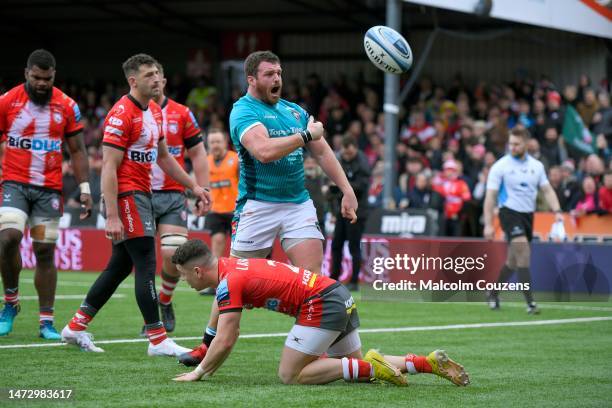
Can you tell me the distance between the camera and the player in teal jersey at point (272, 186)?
8438mm

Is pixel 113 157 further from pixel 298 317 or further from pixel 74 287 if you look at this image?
pixel 74 287

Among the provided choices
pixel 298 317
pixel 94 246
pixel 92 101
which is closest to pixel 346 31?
pixel 92 101

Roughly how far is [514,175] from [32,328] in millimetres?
6734

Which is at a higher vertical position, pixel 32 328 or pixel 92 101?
pixel 92 101

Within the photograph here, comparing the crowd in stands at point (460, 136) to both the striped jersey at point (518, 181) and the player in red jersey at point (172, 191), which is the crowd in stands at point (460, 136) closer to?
the striped jersey at point (518, 181)

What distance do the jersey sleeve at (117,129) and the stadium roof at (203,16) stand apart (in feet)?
66.9

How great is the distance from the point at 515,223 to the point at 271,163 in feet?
22.4

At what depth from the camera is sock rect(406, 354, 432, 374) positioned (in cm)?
747

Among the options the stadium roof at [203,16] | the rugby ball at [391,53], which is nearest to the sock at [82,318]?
the rugby ball at [391,53]

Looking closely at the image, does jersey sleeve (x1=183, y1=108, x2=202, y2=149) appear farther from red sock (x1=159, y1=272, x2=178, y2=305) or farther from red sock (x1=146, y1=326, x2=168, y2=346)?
red sock (x1=146, y1=326, x2=168, y2=346)

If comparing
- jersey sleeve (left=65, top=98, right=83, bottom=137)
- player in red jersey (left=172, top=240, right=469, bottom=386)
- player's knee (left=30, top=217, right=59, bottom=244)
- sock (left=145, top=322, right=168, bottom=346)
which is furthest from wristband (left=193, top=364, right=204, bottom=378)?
jersey sleeve (left=65, top=98, right=83, bottom=137)

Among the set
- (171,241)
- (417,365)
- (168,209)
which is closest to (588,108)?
(168,209)

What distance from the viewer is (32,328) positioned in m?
11.1

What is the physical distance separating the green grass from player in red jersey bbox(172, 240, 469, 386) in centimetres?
11
